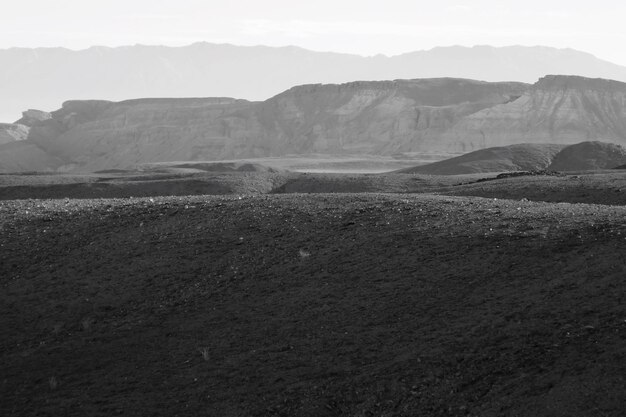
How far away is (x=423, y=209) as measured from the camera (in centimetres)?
2473

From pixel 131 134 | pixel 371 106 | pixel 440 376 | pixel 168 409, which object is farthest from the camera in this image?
pixel 131 134

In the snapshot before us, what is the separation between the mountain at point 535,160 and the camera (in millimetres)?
80250

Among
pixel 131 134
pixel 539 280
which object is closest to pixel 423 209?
pixel 539 280

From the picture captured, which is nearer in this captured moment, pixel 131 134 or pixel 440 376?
pixel 440 376

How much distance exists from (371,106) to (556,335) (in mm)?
124362

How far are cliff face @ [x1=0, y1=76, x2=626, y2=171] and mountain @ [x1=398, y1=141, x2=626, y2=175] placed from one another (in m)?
31.4

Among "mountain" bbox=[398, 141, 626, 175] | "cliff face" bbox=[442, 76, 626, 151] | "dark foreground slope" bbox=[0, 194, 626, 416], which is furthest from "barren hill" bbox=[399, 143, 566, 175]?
"dark foreground slope" bbox=[0, 194, 626, 416]

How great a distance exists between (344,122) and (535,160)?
5634cm

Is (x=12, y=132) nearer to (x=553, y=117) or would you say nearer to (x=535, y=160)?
(x=553, y=117)

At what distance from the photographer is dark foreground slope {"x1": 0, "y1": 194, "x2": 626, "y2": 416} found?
15703mm

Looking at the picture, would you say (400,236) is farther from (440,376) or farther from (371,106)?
(371,106)

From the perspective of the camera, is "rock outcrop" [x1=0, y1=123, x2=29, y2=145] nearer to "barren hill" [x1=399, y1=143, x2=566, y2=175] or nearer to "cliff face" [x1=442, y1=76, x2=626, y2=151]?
"cliff face" [x1=442, y1=76, x2=626, y2=151]

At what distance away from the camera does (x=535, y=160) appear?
279 ft

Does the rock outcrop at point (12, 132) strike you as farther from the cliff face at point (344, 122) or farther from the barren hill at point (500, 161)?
the barren hill at point (500, 161)
